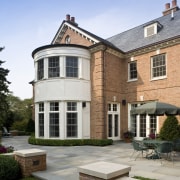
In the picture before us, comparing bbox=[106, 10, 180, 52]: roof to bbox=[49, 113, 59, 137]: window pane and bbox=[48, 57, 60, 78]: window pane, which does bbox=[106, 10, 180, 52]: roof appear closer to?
bbox=[48, 57, 60, 78]: window pane

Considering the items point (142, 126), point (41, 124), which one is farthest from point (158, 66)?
point (41, 124)

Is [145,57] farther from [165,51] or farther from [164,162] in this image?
[164,162]

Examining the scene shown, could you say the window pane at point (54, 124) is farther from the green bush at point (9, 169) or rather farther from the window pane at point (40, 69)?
the green bush at point (9, 169)

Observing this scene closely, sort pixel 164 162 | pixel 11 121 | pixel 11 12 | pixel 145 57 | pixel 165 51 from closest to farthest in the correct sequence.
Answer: pixel 11 12 → pixel 164 162 → pixel 165 51 → pixel 145 57 → pixel 11 121

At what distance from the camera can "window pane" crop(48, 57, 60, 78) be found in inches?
656

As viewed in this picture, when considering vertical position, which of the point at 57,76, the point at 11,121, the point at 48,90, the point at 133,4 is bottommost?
the point at 11,121

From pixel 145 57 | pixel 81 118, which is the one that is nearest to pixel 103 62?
pixel 145 57

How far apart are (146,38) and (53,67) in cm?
800

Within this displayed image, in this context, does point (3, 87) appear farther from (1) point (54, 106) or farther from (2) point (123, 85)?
(2) point (123, 85)

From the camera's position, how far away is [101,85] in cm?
1642

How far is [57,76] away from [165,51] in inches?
314

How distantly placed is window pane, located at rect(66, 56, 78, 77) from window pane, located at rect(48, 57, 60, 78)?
0.74m

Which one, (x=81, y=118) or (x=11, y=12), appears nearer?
(x=11, y=12)

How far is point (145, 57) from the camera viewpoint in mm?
17234
